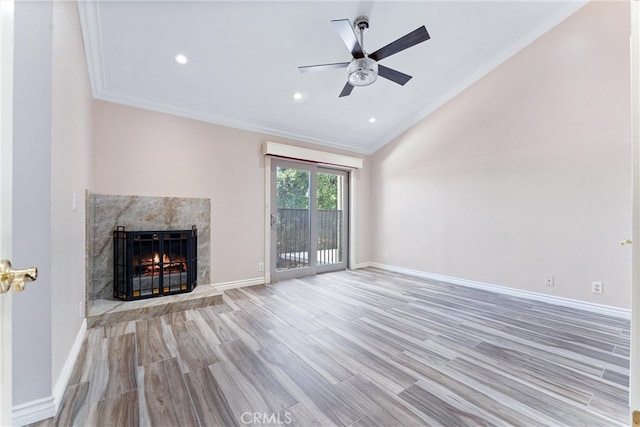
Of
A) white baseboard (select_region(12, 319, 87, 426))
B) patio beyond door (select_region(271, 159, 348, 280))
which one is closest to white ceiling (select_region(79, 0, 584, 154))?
patio beyond door (select_region(271, 159, 348, 280))

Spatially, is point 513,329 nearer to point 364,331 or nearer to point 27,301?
point 364,331

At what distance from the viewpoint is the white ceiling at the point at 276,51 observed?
2520 millimetres

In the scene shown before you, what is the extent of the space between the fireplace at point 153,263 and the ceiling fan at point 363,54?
2498 mm

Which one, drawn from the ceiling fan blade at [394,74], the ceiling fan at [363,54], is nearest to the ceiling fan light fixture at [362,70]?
the ceiling fan at [363,54]

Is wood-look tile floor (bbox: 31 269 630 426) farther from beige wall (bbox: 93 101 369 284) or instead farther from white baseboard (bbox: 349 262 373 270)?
white baseboard (bbox: 349 262 373 270)

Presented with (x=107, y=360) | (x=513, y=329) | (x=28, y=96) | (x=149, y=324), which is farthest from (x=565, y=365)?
(x=28, y=96)

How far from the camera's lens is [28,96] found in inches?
52.8

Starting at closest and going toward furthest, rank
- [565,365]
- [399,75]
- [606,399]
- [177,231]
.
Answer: [606,399] → [565,365] → [399,75] → [177,231]

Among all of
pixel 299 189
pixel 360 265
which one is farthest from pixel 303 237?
pixel 360 265

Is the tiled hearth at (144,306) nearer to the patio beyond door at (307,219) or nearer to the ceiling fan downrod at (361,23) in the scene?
the patio beyond door at (307,219)

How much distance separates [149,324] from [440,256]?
4.10 meters

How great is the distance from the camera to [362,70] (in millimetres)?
2709

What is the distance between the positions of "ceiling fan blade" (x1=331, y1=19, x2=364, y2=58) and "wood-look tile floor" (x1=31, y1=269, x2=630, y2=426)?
264 cm

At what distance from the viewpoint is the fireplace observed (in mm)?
2971
